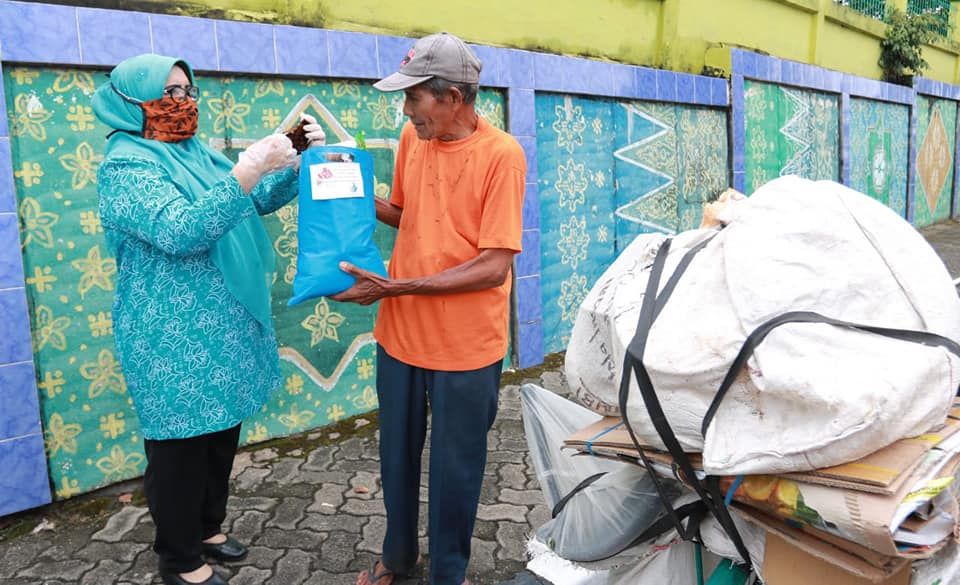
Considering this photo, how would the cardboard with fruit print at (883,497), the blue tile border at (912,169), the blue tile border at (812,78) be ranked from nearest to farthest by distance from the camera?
the cardboard with fruit print at (883,497)
the blue tile border at (812,78)
the blue tile border at (912,169)

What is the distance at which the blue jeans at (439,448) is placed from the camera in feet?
7.47

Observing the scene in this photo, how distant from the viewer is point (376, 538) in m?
2.96

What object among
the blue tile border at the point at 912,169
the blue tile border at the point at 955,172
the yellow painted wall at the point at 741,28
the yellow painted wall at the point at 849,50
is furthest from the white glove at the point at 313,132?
the blue tile border at the point at 955,172

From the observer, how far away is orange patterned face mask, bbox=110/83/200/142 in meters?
→ 2.25

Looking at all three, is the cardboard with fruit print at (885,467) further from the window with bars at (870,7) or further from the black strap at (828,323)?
the window with bars at (870,7)

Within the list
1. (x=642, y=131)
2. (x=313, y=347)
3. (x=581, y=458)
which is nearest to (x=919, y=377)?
(x=581, y=458)

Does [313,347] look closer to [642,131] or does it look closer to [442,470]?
[442,470]

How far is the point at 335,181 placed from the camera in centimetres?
217

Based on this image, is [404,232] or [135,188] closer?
[135,188]

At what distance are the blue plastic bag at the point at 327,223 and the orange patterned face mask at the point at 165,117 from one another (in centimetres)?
45

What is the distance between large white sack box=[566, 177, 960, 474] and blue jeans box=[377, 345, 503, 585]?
807mm

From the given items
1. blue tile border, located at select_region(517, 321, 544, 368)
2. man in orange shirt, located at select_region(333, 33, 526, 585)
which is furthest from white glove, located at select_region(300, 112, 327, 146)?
blue tile border, located at select_region(517, 321, 544, 368)

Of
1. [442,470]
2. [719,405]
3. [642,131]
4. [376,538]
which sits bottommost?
[376,538]

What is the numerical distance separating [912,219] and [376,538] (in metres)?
11.6
